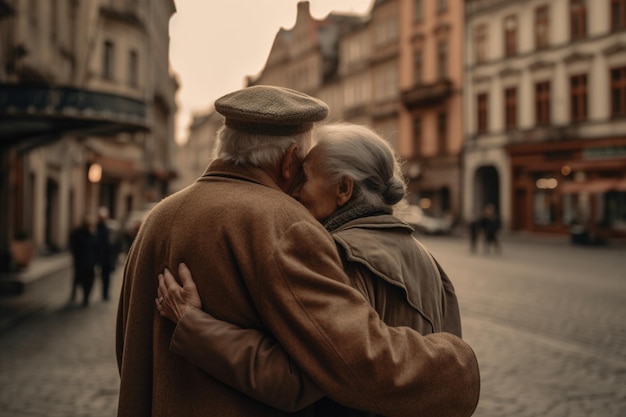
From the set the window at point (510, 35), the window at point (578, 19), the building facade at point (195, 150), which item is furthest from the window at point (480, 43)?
the building facade at point (195, 150)

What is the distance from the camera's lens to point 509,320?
10414 millimetres

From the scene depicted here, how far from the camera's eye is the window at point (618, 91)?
31.8 metres

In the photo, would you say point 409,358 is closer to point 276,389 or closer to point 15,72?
point 276,389

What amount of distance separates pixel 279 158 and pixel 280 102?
0.55ft

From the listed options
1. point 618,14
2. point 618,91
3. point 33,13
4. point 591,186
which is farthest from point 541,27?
point 33,13

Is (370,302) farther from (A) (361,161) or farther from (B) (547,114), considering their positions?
(B) (547,114)

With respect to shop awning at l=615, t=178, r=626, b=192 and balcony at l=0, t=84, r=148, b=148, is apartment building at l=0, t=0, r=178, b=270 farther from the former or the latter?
shop awning at l=615, t=178, r=626, b=192

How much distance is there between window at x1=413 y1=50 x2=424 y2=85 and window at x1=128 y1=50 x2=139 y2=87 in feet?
55.4

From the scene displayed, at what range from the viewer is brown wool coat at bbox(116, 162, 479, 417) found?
1887 millimetres

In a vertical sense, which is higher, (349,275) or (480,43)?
(480,43)

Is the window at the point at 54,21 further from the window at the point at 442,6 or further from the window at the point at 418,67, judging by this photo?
the window at the point at 418,67

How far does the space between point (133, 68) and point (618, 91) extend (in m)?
23.0

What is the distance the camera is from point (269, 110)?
2047mm

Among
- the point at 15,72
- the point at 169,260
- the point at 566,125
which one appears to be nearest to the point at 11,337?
the point at 169,260
